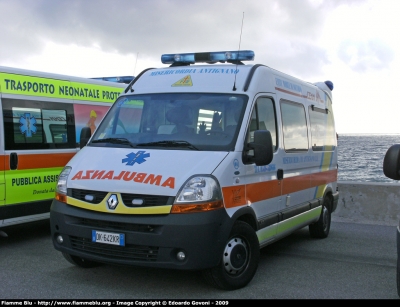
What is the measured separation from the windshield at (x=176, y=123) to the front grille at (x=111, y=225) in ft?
3.01

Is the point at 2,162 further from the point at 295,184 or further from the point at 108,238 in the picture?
the point at 295,184

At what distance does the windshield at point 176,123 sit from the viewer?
18.6 ft

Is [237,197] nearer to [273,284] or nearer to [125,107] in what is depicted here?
[273,284]

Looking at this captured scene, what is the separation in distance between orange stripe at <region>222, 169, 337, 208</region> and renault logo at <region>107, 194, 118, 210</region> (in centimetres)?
103

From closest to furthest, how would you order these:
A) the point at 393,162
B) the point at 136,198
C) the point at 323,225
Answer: the point at 393,162 → the point at 136,198 → the point at 323,225

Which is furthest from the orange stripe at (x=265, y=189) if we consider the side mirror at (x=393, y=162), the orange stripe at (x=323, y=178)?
the side mirror at (x=393, y=162)

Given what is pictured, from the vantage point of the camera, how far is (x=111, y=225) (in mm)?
5211

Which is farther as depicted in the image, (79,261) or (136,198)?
(79,261)

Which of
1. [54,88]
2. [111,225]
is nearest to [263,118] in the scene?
[111,225]

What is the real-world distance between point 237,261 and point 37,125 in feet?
12.7

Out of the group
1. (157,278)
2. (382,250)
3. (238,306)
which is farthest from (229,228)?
(382,250)

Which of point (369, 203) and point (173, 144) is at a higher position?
point (173, 144)

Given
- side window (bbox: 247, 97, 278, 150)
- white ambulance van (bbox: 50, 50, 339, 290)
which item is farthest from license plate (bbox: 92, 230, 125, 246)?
side window (bbox: 247, 97, 278, 150)

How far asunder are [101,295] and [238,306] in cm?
134
